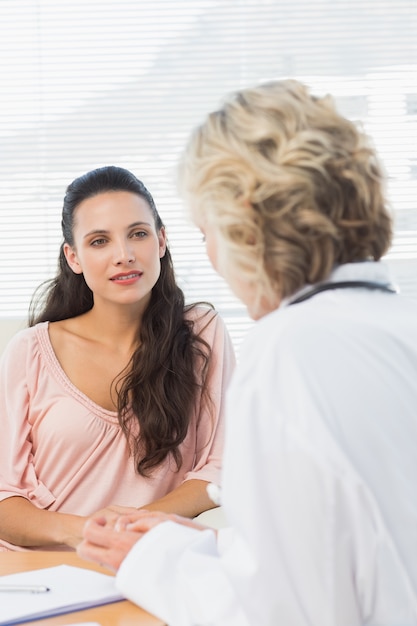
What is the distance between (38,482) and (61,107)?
2.10 m

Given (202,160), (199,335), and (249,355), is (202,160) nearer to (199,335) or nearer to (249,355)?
(249,355)

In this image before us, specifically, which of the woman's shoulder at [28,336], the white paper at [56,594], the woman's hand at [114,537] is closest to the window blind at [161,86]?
the woman's shoulder at [28,336]

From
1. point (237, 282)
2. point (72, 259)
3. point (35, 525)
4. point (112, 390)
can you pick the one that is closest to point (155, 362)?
point (112, 390)

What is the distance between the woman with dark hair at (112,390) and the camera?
7.13 ft

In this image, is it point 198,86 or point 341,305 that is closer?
point 341,305

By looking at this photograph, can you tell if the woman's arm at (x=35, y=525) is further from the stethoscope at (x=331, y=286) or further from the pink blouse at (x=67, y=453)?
the stethoscope at (x=331, y=286)

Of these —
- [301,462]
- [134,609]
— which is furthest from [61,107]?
[301,462]

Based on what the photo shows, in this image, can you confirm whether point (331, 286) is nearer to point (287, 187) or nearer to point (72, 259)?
point (287, 187)

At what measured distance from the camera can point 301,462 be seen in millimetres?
953

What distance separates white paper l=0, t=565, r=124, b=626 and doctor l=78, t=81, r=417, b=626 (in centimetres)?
21

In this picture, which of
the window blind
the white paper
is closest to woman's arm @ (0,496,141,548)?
the white paper

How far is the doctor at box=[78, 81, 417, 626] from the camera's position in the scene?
0.97 metres

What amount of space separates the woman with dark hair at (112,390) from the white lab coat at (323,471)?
3.68 feet

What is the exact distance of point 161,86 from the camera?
3850mm
